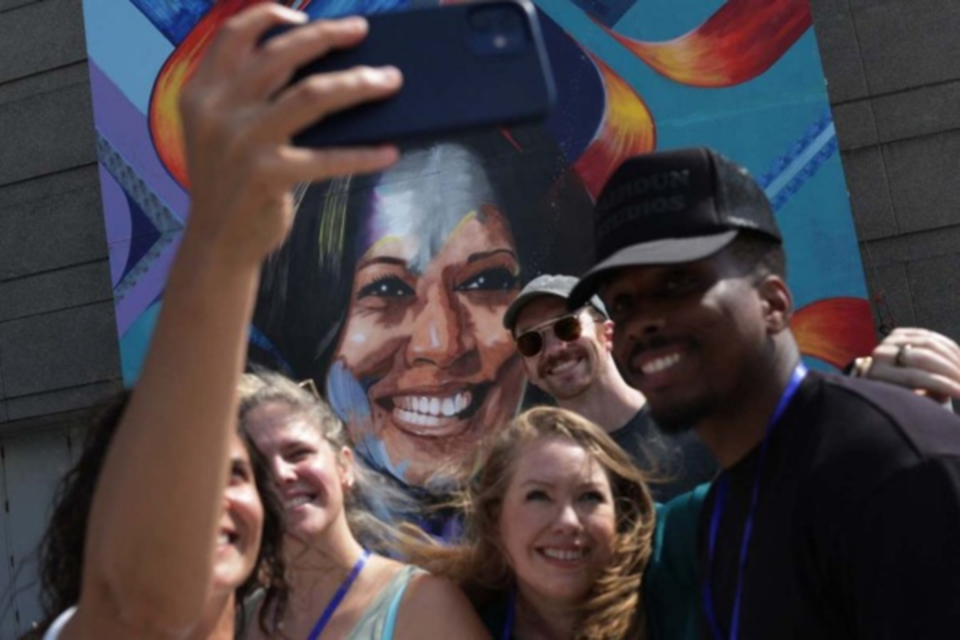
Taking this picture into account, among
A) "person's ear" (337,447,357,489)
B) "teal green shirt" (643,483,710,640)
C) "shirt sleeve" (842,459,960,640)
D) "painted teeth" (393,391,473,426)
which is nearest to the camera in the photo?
"shirt sleeve" (842,459,960,640)

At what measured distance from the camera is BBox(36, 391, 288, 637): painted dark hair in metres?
2.05

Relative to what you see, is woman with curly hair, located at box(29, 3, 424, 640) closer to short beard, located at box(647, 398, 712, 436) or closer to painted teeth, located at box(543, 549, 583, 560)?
short beard, located at box(647, 398, 712, 436)

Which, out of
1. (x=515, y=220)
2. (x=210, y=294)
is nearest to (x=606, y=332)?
(x=210, y=294)

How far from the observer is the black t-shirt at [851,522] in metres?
1.65

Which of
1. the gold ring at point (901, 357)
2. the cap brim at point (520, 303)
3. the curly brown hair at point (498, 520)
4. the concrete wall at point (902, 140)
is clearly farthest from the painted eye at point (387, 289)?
the gold ring at point (901, 357)

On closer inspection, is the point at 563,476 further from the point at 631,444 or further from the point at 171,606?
the point at 171,606

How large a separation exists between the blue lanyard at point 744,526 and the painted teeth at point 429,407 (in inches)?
199

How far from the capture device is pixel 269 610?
268 cm

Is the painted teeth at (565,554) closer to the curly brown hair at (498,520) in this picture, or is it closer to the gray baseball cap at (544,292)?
the curly brown hair at (498,520)

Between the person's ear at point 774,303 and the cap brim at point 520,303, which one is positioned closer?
the person's ear at point 774,303

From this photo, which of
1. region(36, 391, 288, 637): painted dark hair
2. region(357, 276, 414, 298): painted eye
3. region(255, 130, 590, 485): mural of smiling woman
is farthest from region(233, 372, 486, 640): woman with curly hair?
region(357, 276, 414, 298): painted eye

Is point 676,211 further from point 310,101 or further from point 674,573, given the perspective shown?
point 310,101

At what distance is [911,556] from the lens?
1.65 meters

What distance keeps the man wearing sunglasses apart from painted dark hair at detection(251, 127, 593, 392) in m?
3.19
